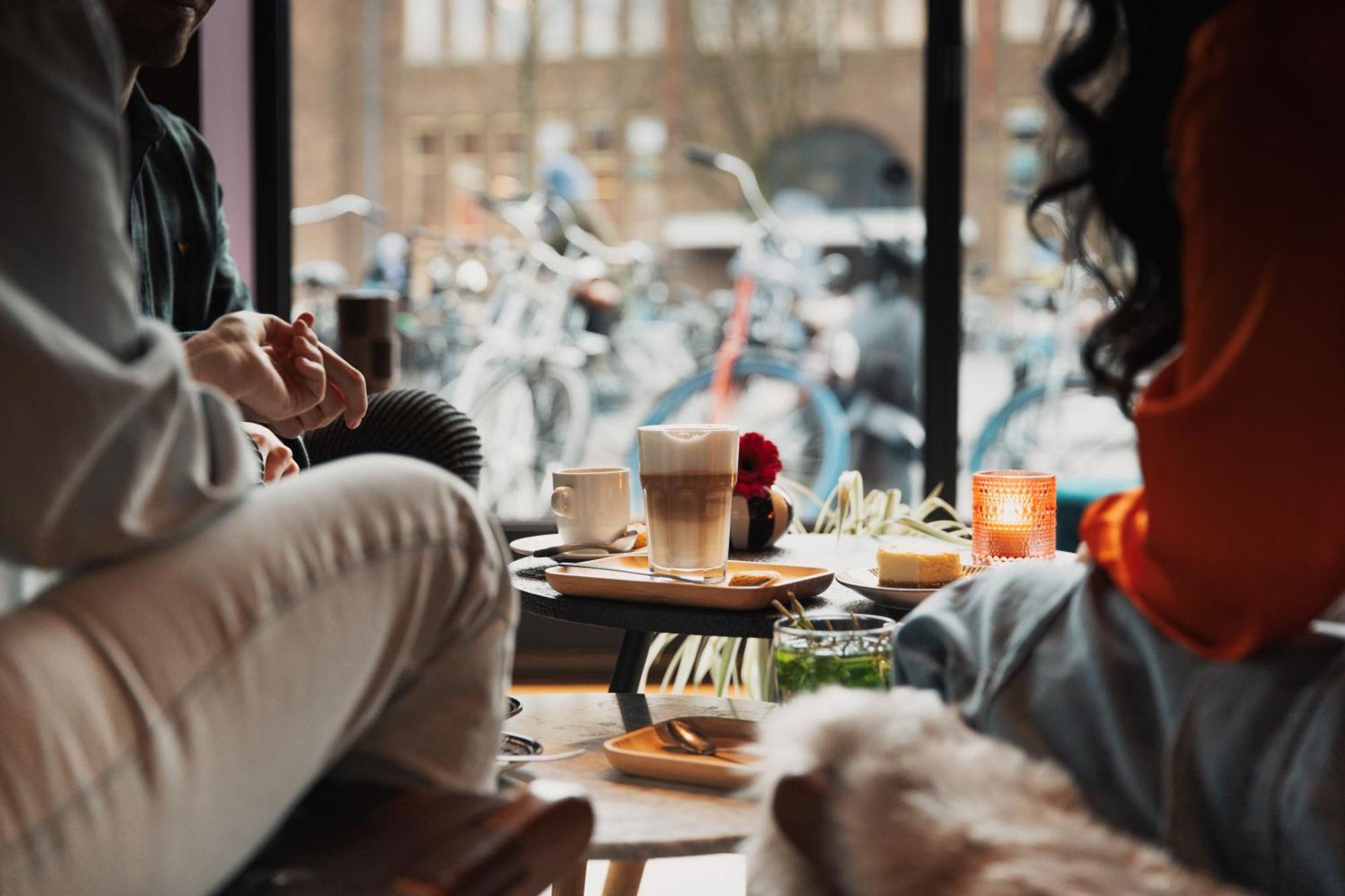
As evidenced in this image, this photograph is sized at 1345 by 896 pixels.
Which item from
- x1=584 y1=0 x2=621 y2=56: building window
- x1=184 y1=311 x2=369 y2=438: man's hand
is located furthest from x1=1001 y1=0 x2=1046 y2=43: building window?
x1=184 y1=311 x2=369 y2=438: man's hand

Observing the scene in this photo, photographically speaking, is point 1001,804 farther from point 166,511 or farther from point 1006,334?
point 1006,334

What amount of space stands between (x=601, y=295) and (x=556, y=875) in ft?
10.8

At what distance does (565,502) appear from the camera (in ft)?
5.52

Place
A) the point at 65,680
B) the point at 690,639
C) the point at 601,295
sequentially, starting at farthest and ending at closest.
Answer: the point at 601,295 < the point at 690,639 < the point at 65,680

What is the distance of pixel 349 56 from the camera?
376 centimetres

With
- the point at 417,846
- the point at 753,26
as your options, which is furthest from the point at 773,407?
the point at 417,846

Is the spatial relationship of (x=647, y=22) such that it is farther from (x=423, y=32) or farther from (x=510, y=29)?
(x=423, y=32)

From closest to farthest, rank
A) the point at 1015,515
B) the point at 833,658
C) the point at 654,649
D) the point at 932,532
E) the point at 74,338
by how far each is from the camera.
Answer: the point at 74,338, the point at 833,658, the point at 1015,515, the point at 932,532, the point at 654,649

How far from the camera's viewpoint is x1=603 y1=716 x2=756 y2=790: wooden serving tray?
3.57 feet

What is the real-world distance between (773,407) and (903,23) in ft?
3.70

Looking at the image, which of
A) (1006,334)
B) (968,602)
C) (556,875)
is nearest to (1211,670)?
(968,602)

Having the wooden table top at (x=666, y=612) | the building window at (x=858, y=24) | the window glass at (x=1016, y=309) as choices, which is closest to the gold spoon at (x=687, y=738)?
the wooden table top at (x=666, y=612)

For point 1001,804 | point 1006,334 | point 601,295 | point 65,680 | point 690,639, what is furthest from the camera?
point 601,295

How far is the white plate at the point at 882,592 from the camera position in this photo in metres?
1.39
